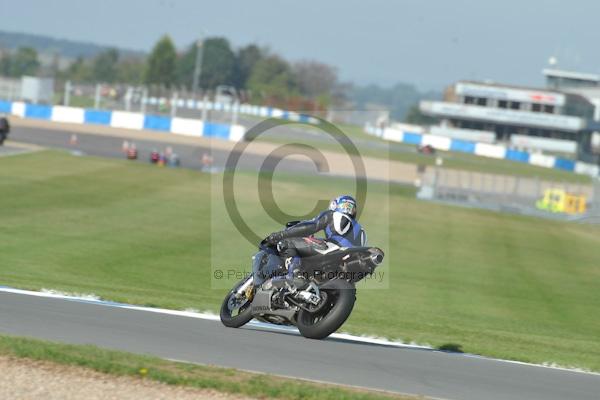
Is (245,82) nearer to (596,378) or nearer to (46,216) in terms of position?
(46,216)

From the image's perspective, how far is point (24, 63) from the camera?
18038 cm

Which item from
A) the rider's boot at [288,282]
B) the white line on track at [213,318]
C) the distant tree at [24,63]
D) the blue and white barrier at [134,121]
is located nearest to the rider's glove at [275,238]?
the rider's boot at [288,282]

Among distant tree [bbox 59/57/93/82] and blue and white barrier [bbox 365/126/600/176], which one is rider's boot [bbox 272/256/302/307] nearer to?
blue and white barrier [bbox 365/126/600/176]

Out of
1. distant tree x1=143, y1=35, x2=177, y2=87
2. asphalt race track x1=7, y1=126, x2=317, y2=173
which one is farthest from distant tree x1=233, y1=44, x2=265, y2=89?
asphalt race track x1=7, y1=126, x2=317, y2=173

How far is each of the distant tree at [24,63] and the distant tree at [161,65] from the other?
91.0 feet

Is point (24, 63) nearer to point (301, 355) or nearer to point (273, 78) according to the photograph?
point (273, 78)

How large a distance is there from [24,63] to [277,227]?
527ft

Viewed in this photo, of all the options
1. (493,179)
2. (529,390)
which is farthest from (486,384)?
(493,179)

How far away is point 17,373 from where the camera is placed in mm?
8398

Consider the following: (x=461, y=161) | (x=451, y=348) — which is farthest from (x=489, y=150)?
(x=451, y=348)

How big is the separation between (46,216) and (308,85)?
16228cm

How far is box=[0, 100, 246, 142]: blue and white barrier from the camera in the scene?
221 feet

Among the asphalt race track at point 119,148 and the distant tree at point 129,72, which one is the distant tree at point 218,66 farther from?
the asphalt race track at point 119,148

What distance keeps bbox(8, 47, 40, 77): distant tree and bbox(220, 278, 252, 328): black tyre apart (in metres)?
155
